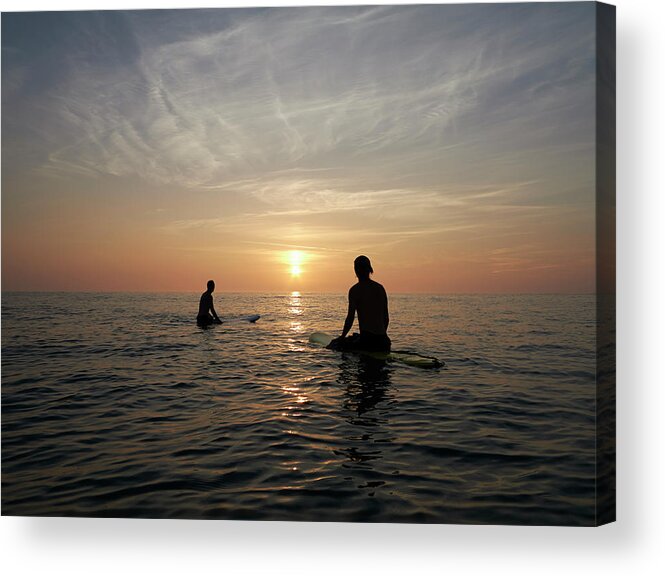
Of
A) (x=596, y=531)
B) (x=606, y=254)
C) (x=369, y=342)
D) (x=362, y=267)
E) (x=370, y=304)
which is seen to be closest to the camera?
(x=596, y=531)

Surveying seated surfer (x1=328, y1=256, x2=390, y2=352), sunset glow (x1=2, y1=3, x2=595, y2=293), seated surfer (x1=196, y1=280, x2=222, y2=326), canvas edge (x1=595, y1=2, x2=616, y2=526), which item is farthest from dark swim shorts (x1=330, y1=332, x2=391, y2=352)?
seated surfer (x1=196, y1=280, x2=222, y2=326)

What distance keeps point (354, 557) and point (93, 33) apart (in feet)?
21.6

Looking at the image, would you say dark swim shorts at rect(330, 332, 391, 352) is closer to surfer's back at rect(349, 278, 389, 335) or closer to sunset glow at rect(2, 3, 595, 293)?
surfer's back at rect(349, 278, 389, 335)

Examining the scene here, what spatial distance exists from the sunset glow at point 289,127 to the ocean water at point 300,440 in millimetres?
1069

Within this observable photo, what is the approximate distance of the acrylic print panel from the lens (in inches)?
205

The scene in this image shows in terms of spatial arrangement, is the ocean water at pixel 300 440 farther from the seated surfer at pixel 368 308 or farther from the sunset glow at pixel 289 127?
the sunset glow at pixel 289 127

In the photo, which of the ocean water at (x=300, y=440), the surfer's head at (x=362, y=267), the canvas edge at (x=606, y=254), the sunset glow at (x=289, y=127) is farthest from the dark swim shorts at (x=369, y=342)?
the canvas edge at (x=606, y=254)

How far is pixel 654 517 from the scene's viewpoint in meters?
5.72

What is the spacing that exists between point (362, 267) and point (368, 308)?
2.51ft

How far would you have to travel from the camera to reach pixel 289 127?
698 cm

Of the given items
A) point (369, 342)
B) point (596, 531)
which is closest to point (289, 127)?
point (369, 342)

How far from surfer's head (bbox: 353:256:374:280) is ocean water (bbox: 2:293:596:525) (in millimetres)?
1548

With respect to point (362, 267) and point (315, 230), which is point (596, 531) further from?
point (315, 230)

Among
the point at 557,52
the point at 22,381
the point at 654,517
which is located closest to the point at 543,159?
the point at 557,52
